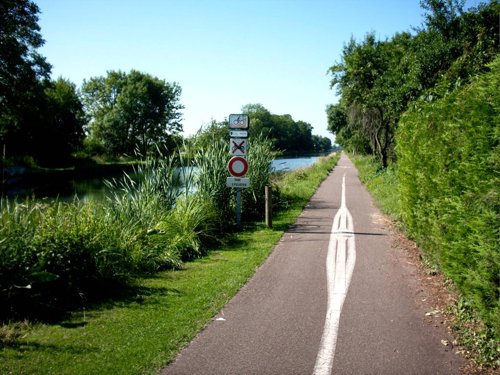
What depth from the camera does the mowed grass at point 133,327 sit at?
13.1 ft

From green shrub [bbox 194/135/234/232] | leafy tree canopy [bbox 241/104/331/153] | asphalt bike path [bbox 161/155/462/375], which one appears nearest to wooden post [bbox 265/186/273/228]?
green shrub [bbox 194/135/234/232]

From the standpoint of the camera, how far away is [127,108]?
6806 cm

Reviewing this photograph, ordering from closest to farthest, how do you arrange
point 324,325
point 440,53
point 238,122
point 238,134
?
point 324,325, point 238,134, point 238,122, point 440,53

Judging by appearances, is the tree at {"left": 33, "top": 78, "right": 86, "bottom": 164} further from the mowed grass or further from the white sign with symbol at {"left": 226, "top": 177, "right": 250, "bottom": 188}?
the mowed grass

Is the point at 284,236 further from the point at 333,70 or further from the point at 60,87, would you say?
the point at 60,87

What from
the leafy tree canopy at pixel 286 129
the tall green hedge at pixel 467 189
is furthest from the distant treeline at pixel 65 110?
the leafy tree canopy at pixel 286 129

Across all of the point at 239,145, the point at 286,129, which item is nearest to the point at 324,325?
the point at 239,145

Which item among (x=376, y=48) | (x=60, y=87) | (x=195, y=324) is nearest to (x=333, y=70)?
(x=376, y=48)

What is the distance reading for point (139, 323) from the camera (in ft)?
16.4

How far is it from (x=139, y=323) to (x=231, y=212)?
7.26 meters

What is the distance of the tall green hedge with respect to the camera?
4.07 meters

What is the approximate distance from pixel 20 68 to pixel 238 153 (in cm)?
3017

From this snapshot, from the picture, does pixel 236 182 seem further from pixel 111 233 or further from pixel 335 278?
pixel 335 278

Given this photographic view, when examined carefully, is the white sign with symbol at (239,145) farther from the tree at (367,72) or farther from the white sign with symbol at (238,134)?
the tree at (367,72)
